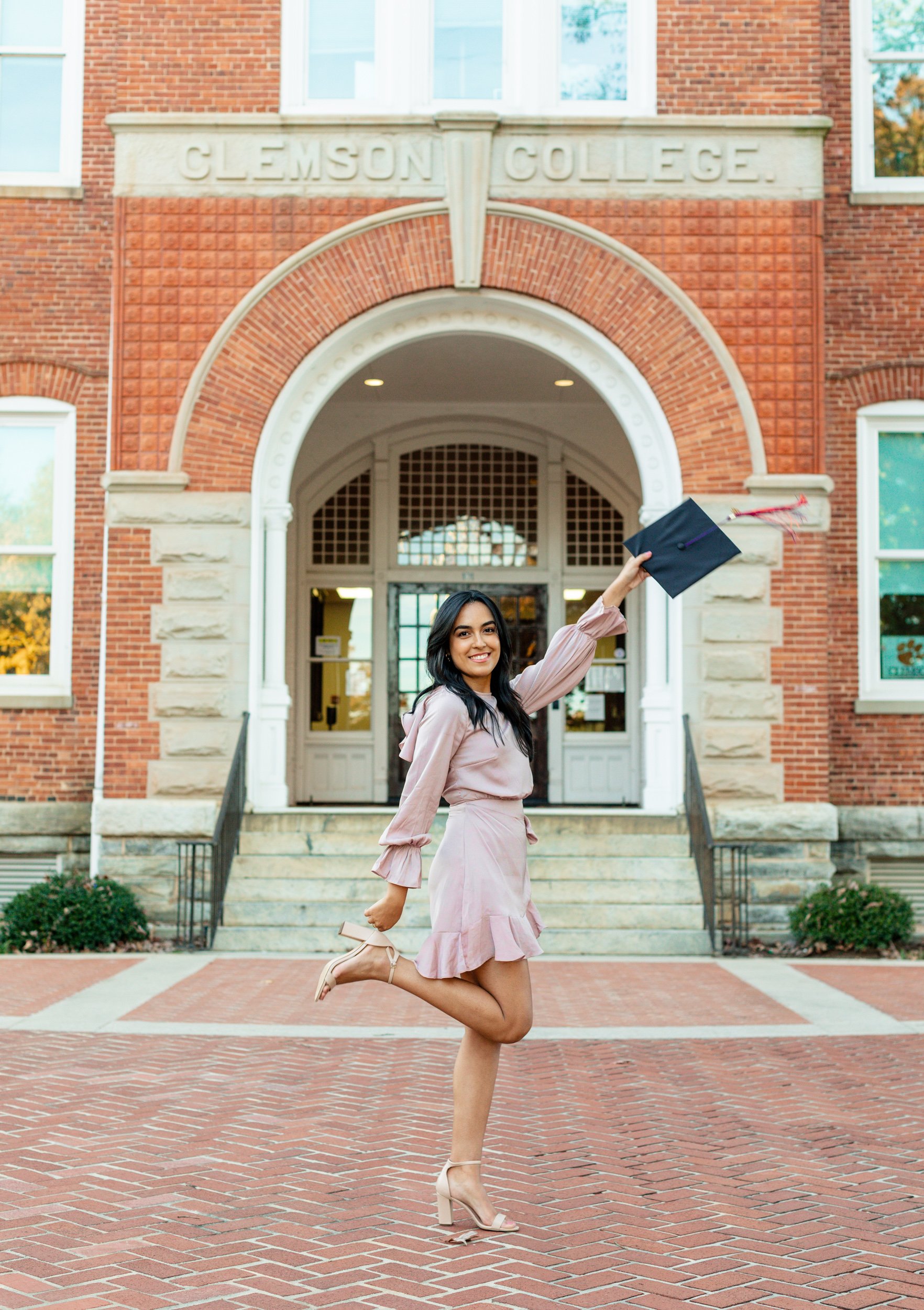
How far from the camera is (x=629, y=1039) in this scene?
25.3 feet

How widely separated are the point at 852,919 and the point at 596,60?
8.28 metres

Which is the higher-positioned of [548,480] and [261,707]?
[548,480]

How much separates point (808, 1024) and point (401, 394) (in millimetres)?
10087

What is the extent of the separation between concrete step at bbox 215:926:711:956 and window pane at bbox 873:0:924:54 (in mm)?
9361

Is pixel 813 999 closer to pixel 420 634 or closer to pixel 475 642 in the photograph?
pixel 475 642

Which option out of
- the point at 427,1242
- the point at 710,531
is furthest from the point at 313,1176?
the point at 710,531

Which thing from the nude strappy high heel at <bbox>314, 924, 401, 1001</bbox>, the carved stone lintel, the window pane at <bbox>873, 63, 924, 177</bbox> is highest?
the window pane at <bbox>873, 63, 924, 177</bbox>

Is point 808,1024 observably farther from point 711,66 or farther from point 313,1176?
point 711,66

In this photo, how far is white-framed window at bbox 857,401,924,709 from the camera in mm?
13305

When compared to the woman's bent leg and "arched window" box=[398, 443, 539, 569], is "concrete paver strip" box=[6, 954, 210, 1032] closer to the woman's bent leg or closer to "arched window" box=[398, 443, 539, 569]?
the woman's bent leg

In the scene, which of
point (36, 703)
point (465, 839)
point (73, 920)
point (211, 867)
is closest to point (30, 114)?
point (36, 703)

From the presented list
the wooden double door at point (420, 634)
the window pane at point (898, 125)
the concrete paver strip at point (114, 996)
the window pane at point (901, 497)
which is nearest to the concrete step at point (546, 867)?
the concrete paver strip at point (114, 996)

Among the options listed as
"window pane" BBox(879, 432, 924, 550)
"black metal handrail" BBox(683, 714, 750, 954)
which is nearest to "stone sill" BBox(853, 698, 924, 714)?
"window pane" BBox(879, 432, 924, 550)

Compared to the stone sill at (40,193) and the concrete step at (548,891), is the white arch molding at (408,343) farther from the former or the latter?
the stone sill at (40,193)
